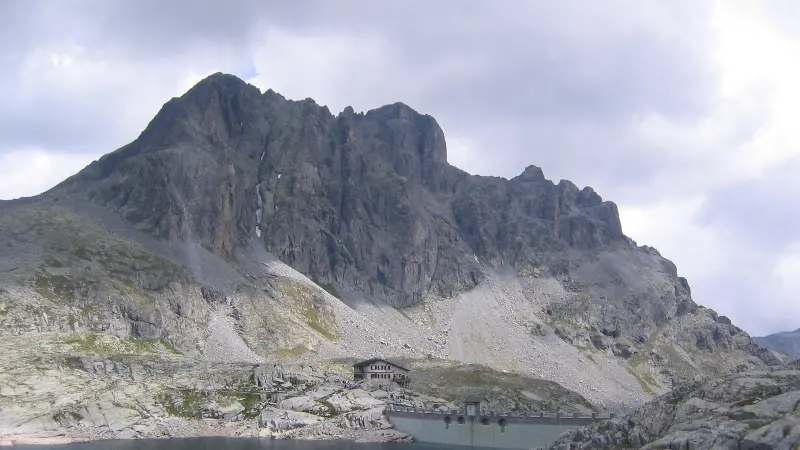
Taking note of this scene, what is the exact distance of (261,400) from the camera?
→ 13812 centimetres

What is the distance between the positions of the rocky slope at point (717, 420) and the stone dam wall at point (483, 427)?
4459cm

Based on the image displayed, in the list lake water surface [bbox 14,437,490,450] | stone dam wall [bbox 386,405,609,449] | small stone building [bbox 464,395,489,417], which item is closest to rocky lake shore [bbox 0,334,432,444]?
stone dam wall [bbox 386,405,609,449]

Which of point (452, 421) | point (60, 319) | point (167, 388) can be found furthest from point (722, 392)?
point (60, 319)

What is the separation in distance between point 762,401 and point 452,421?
8096 cm

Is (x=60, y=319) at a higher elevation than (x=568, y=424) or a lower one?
higher

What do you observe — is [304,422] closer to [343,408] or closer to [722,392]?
[343,408]

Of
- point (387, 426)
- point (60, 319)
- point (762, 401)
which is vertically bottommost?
point (387, 426)

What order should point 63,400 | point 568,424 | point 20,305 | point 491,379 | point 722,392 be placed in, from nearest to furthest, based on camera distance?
1. point 722,392
2. point 568,424
3. point 63,400
4. point 20,305
5. point 491,379

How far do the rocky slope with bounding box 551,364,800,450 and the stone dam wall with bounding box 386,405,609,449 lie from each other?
44594mm

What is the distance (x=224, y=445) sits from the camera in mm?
109375

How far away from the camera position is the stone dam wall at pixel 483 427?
4564 inches

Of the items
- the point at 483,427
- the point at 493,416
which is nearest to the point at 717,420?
the point at 493,416

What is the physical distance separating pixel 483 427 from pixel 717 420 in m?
77.2

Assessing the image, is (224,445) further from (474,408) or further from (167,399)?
(474,408)
